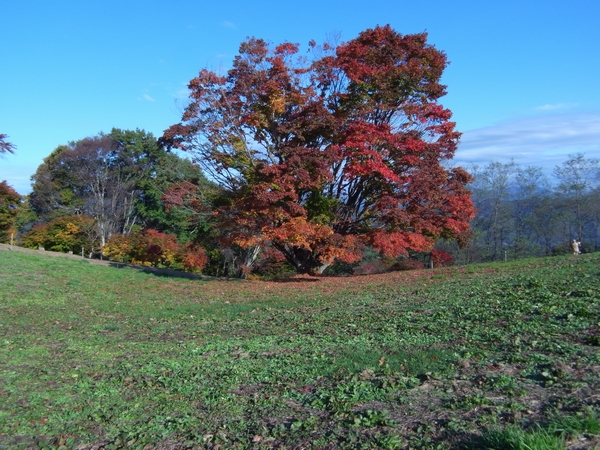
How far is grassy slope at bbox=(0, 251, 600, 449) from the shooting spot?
4035 millimetres

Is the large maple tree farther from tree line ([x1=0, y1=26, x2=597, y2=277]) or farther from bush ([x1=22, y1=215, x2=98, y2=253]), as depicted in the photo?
bush ([x1=22, y1=215, x2=98, y2=253])

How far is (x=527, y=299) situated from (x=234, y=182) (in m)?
12.6

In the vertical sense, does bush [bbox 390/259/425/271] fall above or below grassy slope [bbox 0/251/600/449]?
above

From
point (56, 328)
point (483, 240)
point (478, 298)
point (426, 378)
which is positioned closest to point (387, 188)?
point (478, 298)

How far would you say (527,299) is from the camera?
834cm

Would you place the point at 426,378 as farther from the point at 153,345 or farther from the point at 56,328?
the point at 56,328

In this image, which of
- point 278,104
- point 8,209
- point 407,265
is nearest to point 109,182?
point 8,209

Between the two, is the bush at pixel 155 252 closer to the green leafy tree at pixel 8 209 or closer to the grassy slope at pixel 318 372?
the green leafy tree at pixel 8 209

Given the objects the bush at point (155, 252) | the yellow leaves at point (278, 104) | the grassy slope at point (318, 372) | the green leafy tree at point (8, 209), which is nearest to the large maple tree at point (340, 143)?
the yellow leaves at point (278, 104)

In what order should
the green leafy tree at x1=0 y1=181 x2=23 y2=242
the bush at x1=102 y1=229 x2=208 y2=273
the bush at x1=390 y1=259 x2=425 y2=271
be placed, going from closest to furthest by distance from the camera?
the bush at x1=390 y1=259 x2=425 y2=271 → the bush at x1=102 y1=229 x2=208 y2=273 → the green leafy tree at x1=0 y1=181 x2=23 y2=242

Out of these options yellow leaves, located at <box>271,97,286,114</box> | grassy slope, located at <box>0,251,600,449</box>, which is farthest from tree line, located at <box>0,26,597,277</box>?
grassy slope, located at <box>0,251,600,449</box>

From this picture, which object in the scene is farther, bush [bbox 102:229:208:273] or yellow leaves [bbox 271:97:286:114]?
bush [bbox 102:229:208:273]

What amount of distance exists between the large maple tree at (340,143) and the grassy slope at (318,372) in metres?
6.85

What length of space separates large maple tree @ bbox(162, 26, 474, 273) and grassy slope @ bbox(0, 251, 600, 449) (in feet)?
22.5
